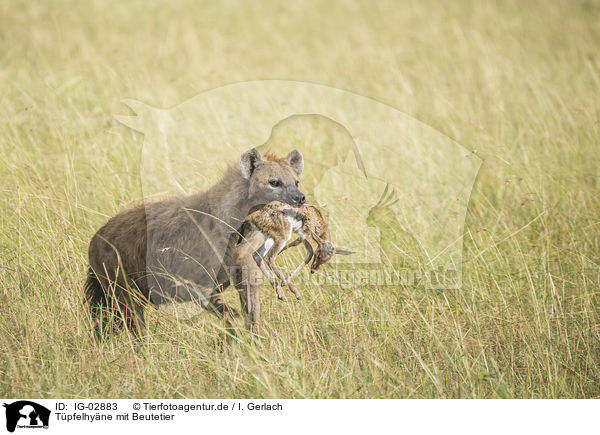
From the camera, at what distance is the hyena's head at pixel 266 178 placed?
10.0ft

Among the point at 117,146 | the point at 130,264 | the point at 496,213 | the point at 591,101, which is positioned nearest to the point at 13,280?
the point at 130,264

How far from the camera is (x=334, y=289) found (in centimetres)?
372

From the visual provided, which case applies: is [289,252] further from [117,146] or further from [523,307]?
[117,146]

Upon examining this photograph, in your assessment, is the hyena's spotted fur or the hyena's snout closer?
the hyena's snout

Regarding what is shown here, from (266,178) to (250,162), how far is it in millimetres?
116

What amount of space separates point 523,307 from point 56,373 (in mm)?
2562

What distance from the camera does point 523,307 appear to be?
12.2 feet

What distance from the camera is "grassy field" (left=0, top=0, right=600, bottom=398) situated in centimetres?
318
